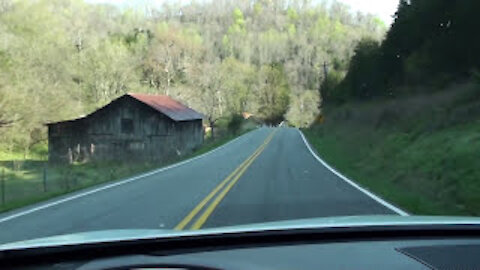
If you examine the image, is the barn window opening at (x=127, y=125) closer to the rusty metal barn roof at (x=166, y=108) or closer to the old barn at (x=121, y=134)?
the old barn at (x=121, y=134)

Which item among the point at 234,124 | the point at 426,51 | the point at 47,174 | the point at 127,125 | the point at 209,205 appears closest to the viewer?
the point at 209,205

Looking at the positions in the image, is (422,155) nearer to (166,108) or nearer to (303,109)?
(166,108)

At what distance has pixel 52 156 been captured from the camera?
55781mm

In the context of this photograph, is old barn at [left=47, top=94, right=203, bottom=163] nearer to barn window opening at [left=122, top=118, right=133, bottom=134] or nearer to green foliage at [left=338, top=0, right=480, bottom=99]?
barn window opening at [left=122, top=118, right=133, bottom=134]

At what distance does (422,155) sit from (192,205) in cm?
1112

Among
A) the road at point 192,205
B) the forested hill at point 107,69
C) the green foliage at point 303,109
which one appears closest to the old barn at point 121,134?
the forested hill at point 107,69

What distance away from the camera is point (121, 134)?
184 ft

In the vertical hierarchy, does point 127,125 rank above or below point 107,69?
below

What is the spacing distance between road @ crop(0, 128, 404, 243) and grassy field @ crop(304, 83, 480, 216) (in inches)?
47.1

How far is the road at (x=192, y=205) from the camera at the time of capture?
10898 mm

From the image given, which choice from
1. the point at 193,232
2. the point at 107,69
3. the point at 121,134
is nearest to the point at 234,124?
the point at 107,69

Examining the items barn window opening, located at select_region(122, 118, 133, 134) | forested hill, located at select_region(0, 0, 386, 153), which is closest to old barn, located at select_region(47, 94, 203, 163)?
barn window opening, located at select_region(122, 118, 133, 134)

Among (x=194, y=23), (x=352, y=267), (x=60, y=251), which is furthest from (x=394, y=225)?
(x=194, y=23)

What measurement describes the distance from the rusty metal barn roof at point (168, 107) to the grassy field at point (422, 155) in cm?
1997
